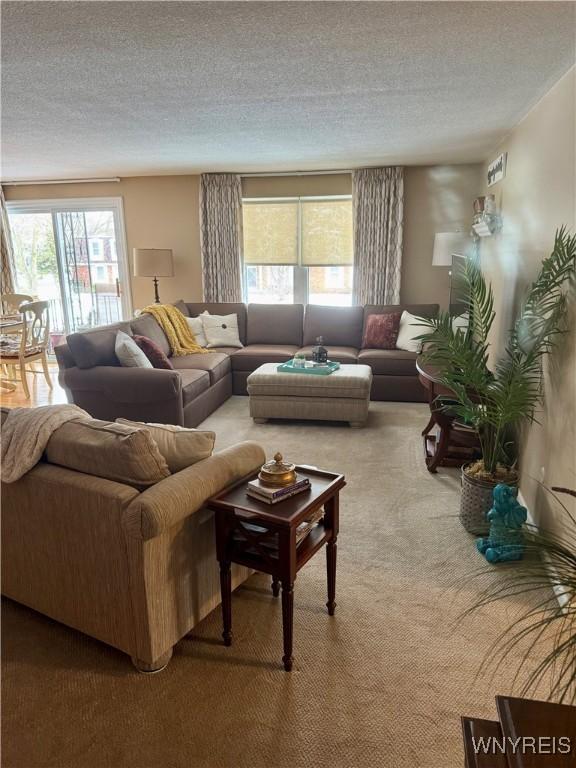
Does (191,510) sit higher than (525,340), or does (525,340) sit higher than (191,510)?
(525,340)

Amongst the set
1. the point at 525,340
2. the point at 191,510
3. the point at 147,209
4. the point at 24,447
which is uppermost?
the point at 147,209

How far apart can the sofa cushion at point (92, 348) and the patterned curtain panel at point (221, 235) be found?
243 cm

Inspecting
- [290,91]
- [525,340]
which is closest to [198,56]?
[290,91]

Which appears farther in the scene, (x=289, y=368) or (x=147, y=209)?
(x=147, y=209)

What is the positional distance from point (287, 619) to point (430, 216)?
16.8ft

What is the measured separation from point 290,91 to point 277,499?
89.9 inches

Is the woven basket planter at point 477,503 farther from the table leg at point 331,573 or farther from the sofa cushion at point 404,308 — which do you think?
the sofa cushion at point 404,308

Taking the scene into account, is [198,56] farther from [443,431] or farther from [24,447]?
[443,431]

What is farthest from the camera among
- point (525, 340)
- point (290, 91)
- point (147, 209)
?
point (147, 209)

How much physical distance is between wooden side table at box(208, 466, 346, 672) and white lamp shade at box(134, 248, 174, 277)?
450 centimetres

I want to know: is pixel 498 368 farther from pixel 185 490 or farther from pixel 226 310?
pixel 226 310

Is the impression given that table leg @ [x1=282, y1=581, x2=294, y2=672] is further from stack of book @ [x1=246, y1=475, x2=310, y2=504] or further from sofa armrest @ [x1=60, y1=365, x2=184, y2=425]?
sofa armrest @ [x1=60, y1=365, x2=184, y2=425]

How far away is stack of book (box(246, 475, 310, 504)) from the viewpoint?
187 cm

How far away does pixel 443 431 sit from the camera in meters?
3.45
